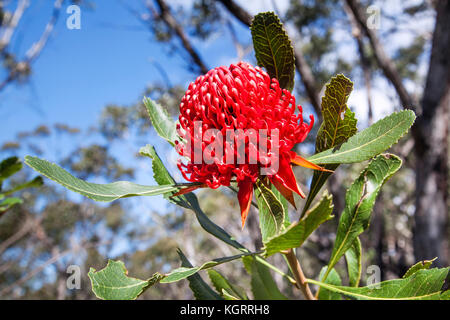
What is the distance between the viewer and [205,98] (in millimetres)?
1081

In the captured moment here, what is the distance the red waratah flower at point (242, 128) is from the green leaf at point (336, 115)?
0.29 ft

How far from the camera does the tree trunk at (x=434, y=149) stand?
4461 millimetres

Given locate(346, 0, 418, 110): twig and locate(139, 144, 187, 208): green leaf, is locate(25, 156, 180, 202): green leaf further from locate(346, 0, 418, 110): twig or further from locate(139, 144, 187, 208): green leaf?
locate(346, 0, 418, 110): twig

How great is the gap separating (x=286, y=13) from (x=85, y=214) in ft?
41.0

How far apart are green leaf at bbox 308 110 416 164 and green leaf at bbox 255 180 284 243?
0.18m

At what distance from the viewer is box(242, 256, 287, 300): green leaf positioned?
4.51 feet

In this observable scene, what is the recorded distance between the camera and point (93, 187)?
1.06m

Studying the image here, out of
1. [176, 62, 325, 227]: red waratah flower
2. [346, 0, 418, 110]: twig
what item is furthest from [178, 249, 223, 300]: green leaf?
[346, 0, 418, 110]: twig

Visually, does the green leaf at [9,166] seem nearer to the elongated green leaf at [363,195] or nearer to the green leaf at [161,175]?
the green leaf at [161,175]
